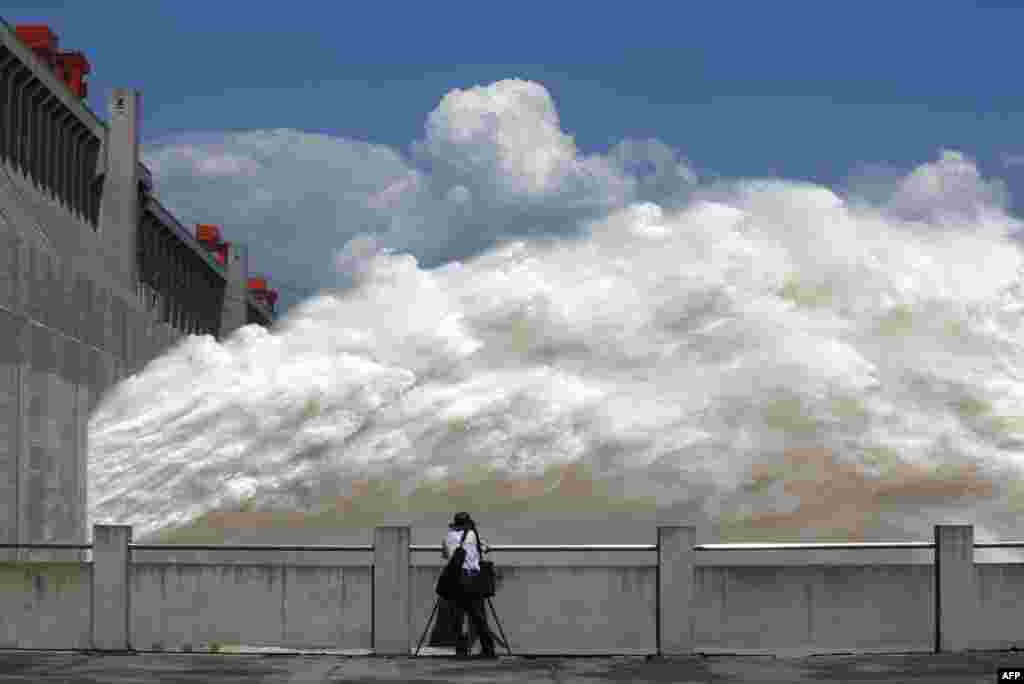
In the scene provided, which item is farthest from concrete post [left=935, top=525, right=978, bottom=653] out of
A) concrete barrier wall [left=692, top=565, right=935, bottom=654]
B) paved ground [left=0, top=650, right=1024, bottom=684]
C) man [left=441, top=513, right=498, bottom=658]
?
man [left=441, top=513, right=498, bottom=658]

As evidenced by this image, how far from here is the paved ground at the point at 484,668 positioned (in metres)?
18.8

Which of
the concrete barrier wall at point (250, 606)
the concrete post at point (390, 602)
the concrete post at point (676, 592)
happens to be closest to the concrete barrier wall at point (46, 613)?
the concrete barrier wall at point (250, 606)

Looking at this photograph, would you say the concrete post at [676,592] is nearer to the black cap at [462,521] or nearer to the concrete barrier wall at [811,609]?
the concrete barrier wall at [811,609]

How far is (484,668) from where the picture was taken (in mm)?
20219

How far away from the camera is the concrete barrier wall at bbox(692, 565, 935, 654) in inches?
859

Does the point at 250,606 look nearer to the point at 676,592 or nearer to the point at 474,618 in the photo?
the point at 474,618

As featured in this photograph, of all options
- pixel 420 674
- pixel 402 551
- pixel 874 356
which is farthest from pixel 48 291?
pixel 874 356

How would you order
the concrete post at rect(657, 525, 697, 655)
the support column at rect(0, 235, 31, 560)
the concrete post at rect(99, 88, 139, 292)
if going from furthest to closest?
the concrete post at rect(99, 88, 139, 292) < the support column at rect(0, 235, 31, 560) < the concrete post at rect(657, 525, 697, 655)

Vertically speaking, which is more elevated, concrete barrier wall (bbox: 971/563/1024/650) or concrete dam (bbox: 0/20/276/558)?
concrete dam (bbox: 0/20/276/558)

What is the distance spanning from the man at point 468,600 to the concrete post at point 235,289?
272 feet

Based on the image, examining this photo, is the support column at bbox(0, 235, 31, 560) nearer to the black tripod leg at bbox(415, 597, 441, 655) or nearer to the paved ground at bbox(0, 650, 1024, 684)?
the paved ground at bbox(0, 650, 1024, 684)

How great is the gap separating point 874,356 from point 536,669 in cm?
5564

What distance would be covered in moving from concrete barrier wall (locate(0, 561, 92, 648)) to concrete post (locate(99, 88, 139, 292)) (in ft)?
152

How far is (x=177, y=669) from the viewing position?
19.8m
